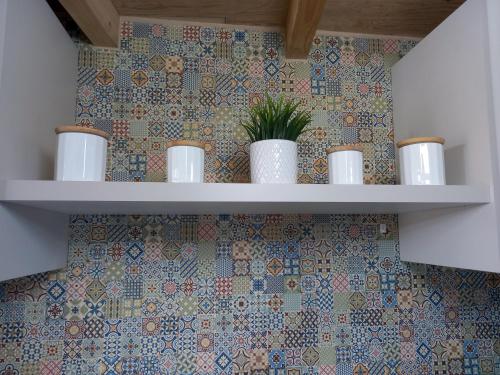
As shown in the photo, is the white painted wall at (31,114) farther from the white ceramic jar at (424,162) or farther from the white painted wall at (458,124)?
the white painted wall at (458,124)

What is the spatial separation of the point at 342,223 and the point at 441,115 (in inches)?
18.4

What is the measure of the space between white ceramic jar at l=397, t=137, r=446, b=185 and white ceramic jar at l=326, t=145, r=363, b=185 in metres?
0.14

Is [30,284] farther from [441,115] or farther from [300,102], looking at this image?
[441,115]

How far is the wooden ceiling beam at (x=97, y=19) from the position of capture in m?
1.06

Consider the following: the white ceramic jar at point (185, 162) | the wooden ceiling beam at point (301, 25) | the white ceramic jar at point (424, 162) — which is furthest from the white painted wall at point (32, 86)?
the white ceramic jar at point (424, 162)

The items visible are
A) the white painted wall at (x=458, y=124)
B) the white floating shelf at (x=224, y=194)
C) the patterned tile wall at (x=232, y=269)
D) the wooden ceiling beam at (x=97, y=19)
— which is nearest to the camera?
the white floating shelf at (x=224, y=194)

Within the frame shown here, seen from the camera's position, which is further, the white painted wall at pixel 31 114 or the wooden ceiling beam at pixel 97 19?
the wooden ceiling beam at pixel 97 19

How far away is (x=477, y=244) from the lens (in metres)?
0.96

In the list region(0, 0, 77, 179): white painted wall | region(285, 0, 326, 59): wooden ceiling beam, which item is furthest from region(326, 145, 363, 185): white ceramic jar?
region(0, 0, 77, 179): white painted wall

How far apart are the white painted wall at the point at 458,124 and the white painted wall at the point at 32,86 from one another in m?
1.15

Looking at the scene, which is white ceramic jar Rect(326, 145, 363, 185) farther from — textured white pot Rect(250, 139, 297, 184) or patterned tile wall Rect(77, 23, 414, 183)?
patterned tile wall Rect(77, 23, 414, 183)

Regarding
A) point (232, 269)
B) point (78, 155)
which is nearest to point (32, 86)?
point (78, 155)

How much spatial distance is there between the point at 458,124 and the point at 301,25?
559 mm

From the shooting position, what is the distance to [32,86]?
0.97 meters
